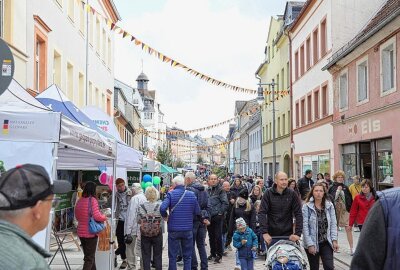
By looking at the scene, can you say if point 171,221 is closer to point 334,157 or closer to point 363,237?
point 363,237

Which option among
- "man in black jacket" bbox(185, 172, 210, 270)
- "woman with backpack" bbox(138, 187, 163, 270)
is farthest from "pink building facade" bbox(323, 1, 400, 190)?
"woman with backpack" bbox(138, 187, 163, 270)

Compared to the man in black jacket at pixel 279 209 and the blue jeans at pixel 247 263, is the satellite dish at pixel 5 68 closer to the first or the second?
the man in black jacket at pixel 279 209

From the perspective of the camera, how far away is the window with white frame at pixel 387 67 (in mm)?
17781

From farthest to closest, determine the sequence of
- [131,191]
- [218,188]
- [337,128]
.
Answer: [337,128], [218,188], [131,191]

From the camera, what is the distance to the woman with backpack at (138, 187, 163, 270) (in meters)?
9.91

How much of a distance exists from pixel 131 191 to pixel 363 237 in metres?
10.1

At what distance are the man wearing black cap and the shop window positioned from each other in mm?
17089

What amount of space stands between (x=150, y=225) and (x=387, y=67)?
11.8 meters

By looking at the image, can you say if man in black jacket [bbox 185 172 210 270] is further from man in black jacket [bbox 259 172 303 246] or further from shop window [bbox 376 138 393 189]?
shop window [bbox 376 138 393 189]

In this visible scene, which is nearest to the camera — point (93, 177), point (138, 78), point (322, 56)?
point (93, 177)

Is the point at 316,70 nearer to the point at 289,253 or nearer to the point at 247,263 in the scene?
the point at 247,263

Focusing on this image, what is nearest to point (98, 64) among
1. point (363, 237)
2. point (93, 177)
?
point (93, 177)

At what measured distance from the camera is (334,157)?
81.6ft

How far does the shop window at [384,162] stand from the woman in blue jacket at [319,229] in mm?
10491
